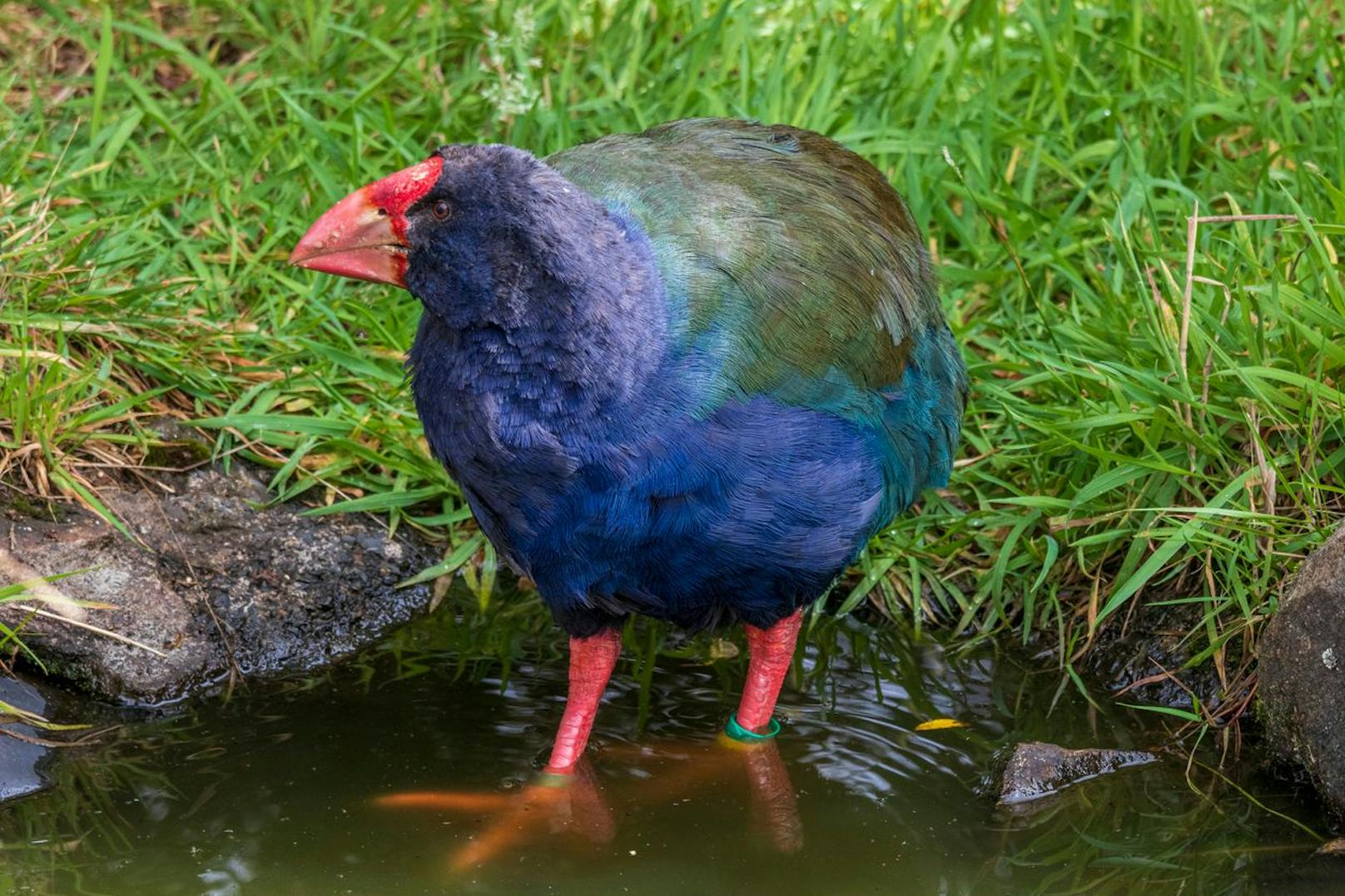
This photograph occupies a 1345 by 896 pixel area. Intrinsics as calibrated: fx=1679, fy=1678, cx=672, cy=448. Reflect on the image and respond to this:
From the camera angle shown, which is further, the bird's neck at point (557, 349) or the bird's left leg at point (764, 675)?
the bird's left leg at point (764, 675)

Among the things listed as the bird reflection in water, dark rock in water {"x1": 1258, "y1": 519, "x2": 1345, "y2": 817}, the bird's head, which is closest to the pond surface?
the bird reflection in water

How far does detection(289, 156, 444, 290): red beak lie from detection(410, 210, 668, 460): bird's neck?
138 mm

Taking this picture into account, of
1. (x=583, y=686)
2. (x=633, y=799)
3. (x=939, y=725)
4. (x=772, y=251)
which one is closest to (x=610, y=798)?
(x=633, y=799)

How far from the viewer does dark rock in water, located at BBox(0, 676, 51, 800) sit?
107 inches

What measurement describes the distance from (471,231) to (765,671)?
1.02 metres

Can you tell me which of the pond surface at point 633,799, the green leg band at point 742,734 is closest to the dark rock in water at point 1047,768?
the pond surface at point 633,799

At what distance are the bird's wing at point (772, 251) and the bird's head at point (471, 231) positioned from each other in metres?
0.18

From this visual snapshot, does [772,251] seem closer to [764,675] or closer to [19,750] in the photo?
[764,675]

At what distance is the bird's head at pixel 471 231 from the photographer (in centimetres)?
244

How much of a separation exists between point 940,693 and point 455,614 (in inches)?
38.7

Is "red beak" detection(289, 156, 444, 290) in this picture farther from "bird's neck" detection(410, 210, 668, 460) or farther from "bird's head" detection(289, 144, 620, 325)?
"bird's neck" detection(410, 210, 668, 460)

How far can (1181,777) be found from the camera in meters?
2.86

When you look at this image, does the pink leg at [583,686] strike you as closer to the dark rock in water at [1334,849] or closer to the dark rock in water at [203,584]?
the dark rock in water at [203,584]

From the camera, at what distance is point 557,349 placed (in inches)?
96.4
